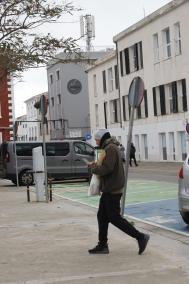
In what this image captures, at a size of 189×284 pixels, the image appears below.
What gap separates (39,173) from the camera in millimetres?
17531

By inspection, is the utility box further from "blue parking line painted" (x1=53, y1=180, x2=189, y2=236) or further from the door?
the door

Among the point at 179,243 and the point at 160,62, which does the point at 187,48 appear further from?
the point at 179,243

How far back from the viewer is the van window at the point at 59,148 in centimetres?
2645

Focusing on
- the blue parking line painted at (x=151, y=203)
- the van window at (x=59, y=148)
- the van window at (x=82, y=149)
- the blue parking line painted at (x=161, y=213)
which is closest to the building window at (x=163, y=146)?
the van window at (x=82, y=149)

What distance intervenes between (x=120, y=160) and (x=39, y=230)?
3290mm

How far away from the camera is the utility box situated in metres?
17.3

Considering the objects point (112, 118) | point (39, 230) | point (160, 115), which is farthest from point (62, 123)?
point (39, 230)

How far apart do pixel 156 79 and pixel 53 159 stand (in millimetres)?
21652

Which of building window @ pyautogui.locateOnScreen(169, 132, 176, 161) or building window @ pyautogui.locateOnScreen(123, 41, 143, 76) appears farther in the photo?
building window @ pyautogui.locateOnScreen(123, 41, 143, 76)

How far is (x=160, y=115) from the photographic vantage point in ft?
152

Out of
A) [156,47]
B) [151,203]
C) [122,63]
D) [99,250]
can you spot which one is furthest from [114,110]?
[99,250]

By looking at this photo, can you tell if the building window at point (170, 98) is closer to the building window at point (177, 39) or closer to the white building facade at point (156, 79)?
the white building facade at point (156, 79)

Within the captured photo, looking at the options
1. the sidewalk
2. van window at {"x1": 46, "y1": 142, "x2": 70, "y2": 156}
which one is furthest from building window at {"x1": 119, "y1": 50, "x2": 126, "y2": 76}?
the sidewalk

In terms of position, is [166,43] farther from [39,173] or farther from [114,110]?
[39,173]
